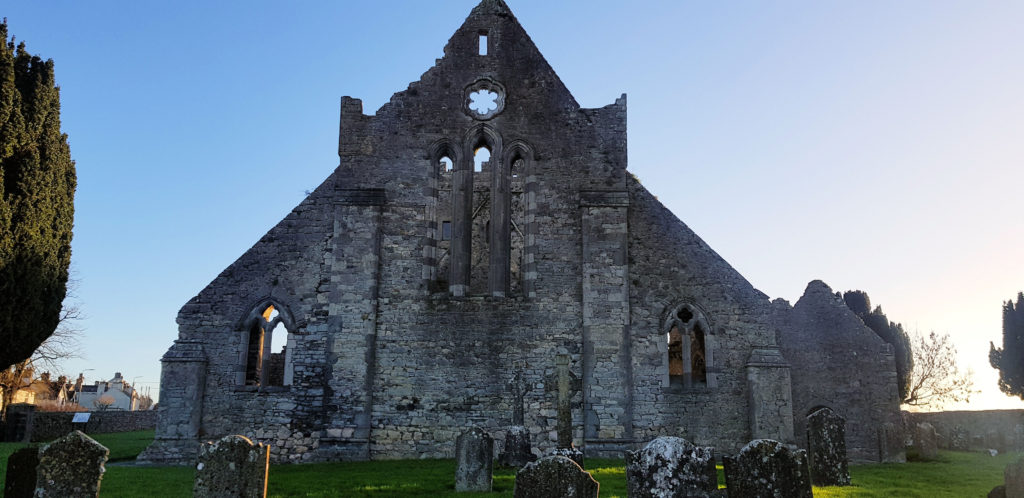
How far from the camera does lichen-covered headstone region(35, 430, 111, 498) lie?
308 inches

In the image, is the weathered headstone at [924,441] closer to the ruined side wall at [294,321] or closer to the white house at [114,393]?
the ruined side wall at [294,321]

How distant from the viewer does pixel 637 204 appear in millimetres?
17672

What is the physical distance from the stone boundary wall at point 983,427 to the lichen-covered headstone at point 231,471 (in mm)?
24122

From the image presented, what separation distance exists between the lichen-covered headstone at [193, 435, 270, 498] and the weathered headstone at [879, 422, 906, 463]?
14.2m

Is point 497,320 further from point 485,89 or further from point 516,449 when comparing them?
point 485,89

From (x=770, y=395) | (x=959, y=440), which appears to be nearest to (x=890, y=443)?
(x=770, y=395)

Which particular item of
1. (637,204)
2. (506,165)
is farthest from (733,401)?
(506,165)

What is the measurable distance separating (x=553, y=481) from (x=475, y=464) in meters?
4.22

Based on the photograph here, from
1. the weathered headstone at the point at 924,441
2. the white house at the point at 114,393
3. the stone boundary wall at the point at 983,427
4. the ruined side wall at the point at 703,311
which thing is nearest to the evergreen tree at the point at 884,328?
the stone boundary wall at the point at 983,427

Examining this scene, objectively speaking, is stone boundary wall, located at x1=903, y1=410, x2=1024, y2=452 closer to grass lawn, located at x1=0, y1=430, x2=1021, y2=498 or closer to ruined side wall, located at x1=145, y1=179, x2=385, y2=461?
grass lawn, located at x1=0, y1=430, x2=1021, y2=498

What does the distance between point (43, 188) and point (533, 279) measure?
10.0 m

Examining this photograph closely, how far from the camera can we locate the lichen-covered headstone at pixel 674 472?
728 cm

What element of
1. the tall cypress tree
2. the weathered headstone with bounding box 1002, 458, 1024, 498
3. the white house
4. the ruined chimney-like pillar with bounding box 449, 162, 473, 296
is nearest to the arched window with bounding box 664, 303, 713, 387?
the ruined chimney-like pillar with bounding box 449, 162, 473, 296

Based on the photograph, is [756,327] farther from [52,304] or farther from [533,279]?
[52,304]
